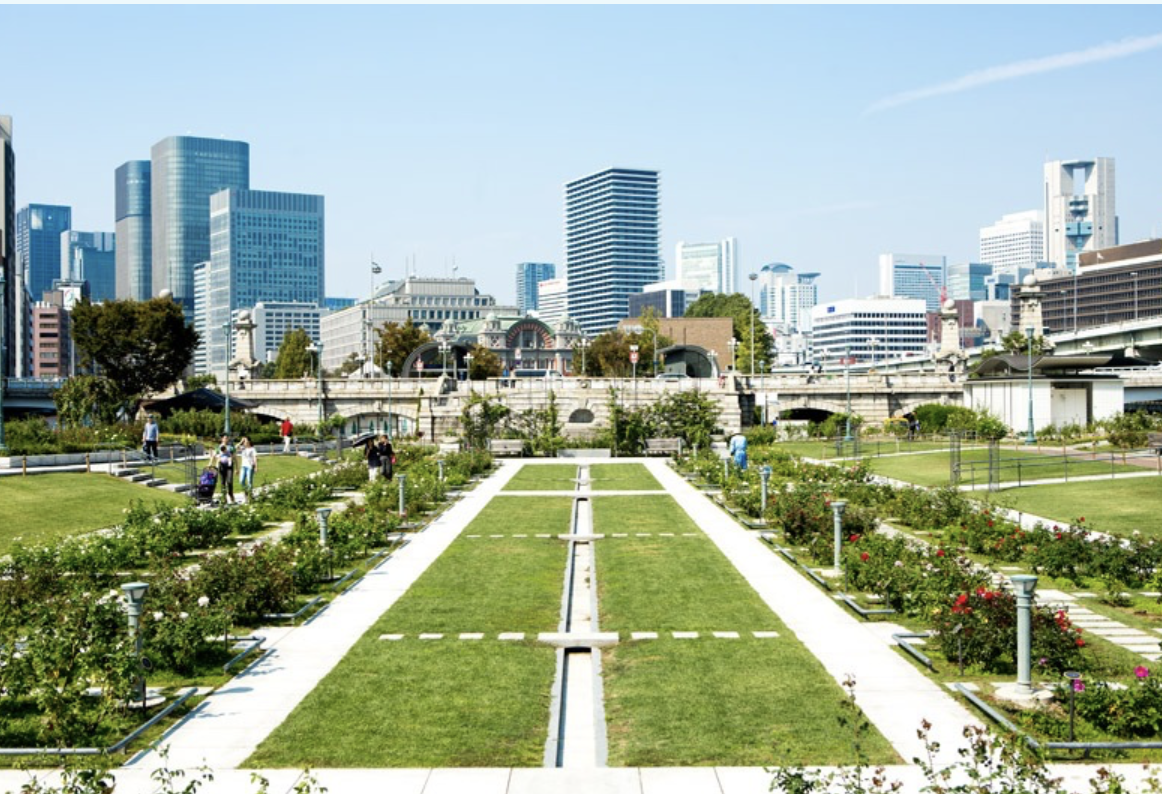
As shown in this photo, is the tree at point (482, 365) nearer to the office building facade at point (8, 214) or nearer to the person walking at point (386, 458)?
the person walking at point (386, 458)

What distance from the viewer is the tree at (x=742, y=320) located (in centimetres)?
13725

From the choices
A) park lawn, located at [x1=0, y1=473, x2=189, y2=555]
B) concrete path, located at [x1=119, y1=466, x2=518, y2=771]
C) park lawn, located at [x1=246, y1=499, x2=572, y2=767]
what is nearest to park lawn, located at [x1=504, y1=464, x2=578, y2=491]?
park lawn, located at [x1=0, y1=473, x2=189, y2=555]

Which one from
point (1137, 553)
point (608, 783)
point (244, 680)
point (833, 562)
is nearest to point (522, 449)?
point (833, 562)

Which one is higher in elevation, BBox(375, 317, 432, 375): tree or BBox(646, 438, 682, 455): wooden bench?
BBox(375, 317, 432, 375): tree

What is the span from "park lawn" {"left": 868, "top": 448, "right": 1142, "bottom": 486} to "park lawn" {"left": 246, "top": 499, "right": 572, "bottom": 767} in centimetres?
2232

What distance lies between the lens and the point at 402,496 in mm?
32250

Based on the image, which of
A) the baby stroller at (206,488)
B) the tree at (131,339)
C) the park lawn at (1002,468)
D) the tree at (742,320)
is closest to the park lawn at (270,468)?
the baby stroller at (206,488)

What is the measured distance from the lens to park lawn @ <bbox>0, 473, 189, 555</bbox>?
27469mm

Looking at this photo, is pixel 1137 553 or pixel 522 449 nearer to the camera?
pixel 1137 553

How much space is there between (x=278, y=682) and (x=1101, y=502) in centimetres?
2580

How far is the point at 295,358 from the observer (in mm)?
141625

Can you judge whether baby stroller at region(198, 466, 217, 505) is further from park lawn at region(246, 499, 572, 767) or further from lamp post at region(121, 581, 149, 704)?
lamp post at region(121, 581, 149, 704)

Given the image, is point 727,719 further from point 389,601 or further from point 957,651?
point 389,601

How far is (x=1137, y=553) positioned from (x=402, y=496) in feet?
61.6
